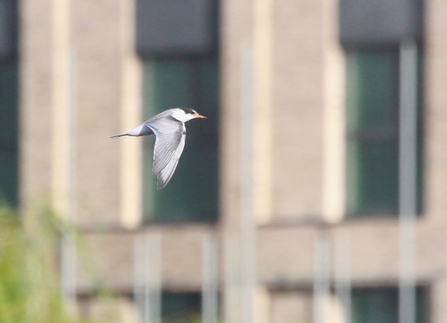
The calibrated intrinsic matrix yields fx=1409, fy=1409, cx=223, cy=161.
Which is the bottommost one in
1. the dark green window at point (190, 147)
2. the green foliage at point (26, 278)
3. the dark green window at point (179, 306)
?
the dark green window at point (179, 306)

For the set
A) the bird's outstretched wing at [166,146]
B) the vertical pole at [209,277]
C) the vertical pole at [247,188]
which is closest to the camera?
the bird's outstretched wing at [166,146]

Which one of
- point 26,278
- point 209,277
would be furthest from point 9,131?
point 26,278

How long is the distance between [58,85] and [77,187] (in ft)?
5.49

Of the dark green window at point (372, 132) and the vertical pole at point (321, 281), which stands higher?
the dark green window at point (372, 132)

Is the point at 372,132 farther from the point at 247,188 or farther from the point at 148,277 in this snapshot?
the point at 148,277

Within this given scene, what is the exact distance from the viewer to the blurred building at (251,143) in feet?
67.8

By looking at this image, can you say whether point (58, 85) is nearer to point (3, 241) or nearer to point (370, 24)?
point (370, 24)

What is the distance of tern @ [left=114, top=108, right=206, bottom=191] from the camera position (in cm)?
485

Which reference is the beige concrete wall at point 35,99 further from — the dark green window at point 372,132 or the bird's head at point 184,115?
the bird's head at point 184,115

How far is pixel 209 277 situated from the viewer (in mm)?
21969

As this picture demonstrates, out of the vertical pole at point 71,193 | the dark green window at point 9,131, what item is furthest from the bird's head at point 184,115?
the dark green window at point 9,131

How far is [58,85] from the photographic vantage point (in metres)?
22.5

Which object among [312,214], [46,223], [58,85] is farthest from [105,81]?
[46,223]

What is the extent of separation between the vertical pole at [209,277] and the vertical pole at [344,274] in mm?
1891
